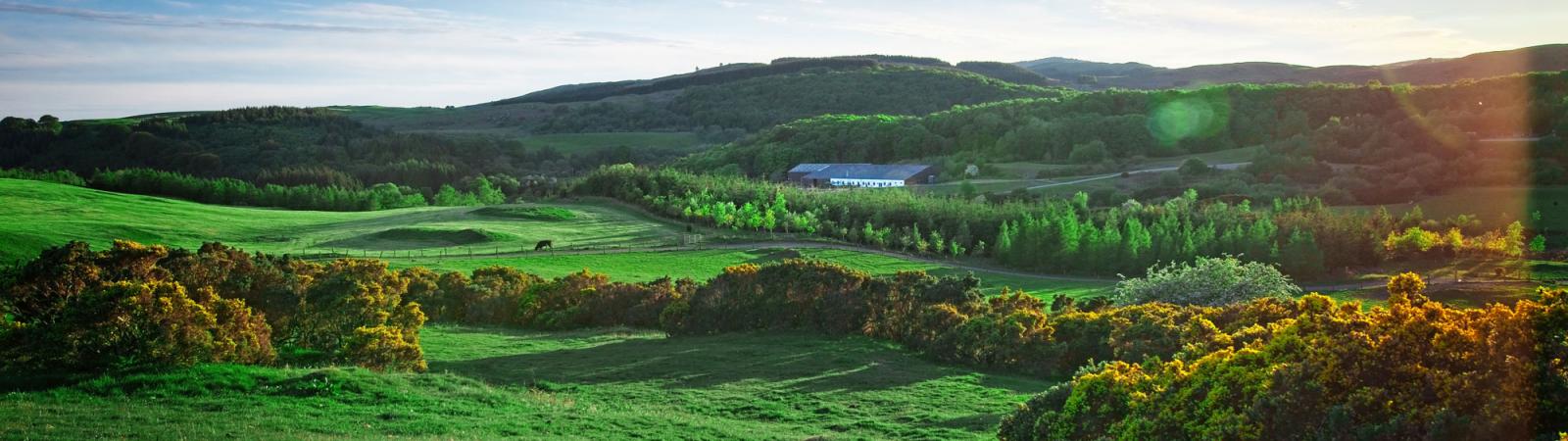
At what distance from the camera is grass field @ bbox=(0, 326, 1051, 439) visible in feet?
41.6

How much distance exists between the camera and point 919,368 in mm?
19578

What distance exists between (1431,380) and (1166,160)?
97498 mm

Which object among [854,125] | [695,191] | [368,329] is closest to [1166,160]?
[854,125]

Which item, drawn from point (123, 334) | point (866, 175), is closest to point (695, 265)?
point (123, 334)

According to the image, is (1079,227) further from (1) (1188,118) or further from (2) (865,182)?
(1) (1188,118)

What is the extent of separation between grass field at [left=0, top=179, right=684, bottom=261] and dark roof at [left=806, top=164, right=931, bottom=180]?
4501 centimetres

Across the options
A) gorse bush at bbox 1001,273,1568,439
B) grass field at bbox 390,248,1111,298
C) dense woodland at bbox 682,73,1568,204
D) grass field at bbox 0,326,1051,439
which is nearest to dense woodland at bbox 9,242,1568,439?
gorse bush at bbox 1001,273,1568,439

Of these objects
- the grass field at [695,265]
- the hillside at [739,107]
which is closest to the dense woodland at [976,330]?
the grass field at [695,265]

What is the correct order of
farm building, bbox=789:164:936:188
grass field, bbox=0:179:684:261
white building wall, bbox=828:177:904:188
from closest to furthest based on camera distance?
grass field, bbox=0:179:684:261
white building wall, bbox=828:177:904:188
farm building, bbox=789:164:936:188

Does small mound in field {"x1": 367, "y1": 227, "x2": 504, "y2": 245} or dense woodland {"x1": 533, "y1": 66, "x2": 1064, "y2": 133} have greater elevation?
dense woodland {"x1": 533, "y1": 66, "x2": 1064, "y2": 133}

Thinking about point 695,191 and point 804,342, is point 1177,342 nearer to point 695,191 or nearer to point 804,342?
point 804,342

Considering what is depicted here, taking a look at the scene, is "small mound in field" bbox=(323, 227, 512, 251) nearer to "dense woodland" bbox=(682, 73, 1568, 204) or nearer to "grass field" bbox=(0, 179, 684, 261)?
"grass field" bbox=(0, 179, 684, 261)

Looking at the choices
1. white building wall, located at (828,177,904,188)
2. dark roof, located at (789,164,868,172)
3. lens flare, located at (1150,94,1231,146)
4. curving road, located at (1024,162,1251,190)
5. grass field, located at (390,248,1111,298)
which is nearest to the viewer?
grass field, located at (390,248,1111,298)

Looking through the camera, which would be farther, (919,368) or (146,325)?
(919,368)
